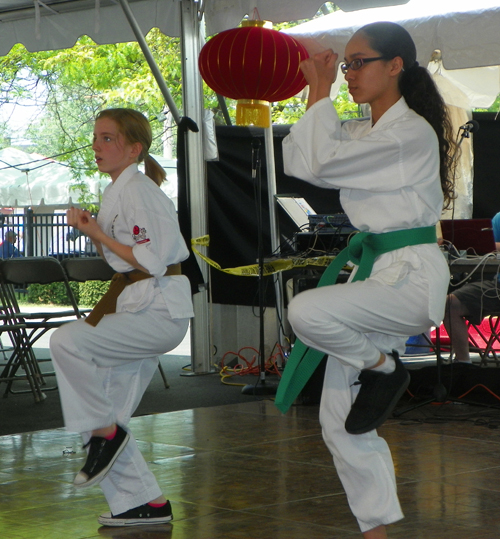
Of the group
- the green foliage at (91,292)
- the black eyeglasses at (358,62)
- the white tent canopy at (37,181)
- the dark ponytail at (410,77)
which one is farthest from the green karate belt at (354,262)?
the green foliage at (91,292)

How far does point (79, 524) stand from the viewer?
278 cm

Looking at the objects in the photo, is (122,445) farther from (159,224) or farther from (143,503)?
(159,224)

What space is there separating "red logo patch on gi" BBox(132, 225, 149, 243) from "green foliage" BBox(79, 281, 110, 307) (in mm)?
12827

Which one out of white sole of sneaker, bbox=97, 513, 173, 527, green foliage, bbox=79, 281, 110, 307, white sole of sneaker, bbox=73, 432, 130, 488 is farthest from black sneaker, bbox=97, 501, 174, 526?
green foliage, bbox=79, 281, 110, 307

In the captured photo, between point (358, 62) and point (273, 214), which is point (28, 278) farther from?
point (358, 62)

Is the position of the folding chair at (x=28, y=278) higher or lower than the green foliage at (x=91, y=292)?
higher

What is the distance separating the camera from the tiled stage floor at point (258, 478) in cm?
271

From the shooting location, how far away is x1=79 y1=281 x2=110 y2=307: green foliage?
15.3 meters

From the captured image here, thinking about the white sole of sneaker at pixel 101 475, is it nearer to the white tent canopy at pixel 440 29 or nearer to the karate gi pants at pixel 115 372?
the karate gi pants at pixel 115 372

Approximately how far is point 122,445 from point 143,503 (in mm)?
265

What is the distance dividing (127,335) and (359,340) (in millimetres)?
825

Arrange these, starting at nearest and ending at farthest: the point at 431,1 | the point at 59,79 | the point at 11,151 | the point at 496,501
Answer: the point at 496,501
the point at 431,1
the point at 11,151
the point at 59,79

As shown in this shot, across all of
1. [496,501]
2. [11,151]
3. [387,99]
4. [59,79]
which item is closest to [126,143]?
[387,99]

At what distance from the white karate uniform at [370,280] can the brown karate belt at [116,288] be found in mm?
664
